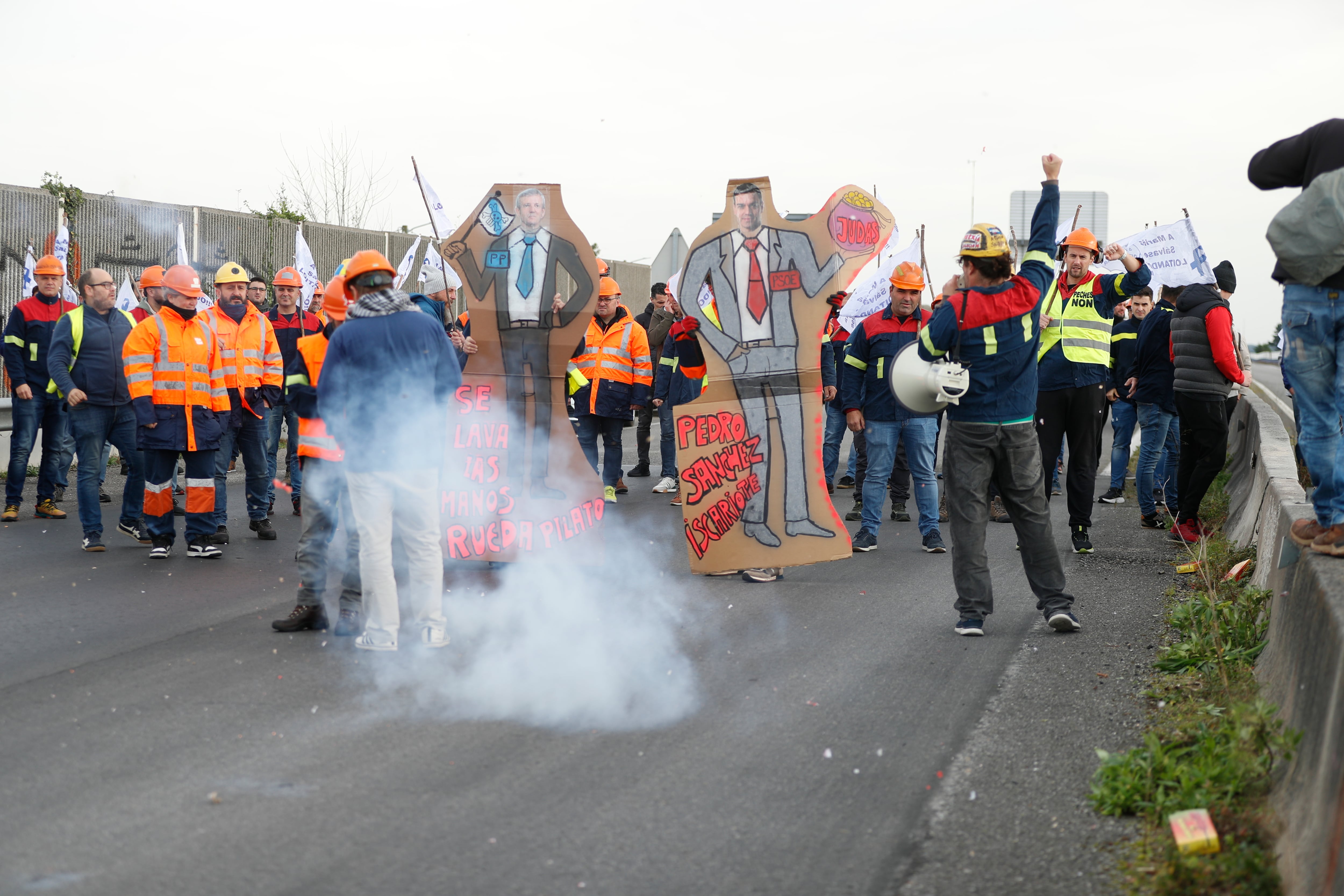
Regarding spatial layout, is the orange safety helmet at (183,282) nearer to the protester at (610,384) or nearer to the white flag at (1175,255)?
the protester at (610,384)

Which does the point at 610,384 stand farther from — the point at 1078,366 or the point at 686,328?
the point at 1078,366

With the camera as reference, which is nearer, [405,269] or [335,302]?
[335,302]

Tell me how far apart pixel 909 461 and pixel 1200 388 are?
2.16 metres

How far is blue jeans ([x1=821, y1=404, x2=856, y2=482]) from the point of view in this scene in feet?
37.1

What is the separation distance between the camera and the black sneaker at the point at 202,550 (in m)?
8.10

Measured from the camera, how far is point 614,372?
35.3 ft

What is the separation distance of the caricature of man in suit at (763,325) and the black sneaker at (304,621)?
9.11 feet

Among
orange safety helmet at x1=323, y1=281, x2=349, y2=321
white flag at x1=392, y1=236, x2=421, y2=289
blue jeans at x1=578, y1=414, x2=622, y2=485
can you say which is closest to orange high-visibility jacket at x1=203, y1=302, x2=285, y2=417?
white flag at x1=392, y1=236, x2=421, y2=289

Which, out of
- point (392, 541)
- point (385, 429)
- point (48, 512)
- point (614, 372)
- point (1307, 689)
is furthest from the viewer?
point (614, 372)

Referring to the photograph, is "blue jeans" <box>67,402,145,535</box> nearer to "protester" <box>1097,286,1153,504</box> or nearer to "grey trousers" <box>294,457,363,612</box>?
"grey trousers" <box>294,457,363,612</box>

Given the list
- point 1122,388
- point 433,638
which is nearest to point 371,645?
point 433,638

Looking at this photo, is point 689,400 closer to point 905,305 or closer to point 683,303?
point 905,305

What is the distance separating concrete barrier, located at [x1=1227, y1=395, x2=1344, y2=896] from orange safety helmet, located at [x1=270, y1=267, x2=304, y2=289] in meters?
8.10

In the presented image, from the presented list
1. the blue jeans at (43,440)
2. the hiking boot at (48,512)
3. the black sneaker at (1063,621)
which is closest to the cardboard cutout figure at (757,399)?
the black sneaker at (1063,621)
